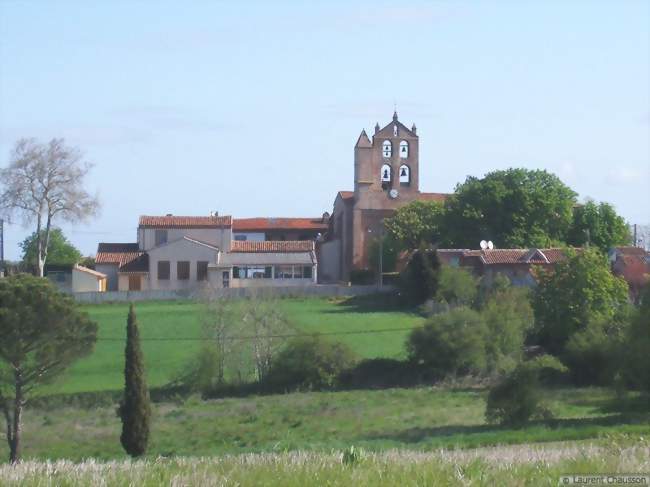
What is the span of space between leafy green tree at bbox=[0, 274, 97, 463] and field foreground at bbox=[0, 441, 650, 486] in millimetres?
26035

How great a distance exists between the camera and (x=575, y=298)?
5100 centimetres

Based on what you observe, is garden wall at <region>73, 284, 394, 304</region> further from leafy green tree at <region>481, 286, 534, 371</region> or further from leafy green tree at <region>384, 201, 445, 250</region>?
leafy green tree at <region>481, 286, 534, 371</region>

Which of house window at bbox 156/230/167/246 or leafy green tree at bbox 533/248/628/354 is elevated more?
house window at bbox 156/230/167/246

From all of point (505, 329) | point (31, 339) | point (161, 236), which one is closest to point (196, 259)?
point (161, 236)

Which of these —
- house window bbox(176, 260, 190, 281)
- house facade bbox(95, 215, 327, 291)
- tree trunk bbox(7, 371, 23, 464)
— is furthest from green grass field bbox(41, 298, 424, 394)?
house window bbox(176, 260, 190, 281)

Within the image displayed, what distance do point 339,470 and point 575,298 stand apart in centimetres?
4391

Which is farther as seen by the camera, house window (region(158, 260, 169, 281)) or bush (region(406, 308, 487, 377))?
house window (region(158, 260, 169, 281))

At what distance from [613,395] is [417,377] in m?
11.8

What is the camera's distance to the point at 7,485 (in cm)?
825

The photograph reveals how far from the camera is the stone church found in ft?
301

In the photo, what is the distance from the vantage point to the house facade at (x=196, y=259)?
79.6 m

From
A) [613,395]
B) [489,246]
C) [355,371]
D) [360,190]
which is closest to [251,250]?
[360,190]

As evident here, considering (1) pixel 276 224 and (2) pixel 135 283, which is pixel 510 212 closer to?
(2) pixel 135 283

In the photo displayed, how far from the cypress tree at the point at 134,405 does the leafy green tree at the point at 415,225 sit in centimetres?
5123
